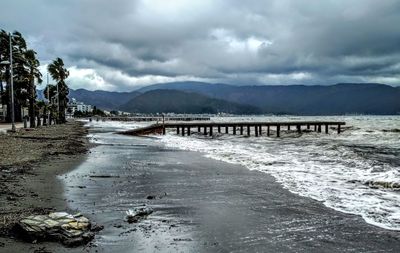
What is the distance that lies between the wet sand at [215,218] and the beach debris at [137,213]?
0.16 m

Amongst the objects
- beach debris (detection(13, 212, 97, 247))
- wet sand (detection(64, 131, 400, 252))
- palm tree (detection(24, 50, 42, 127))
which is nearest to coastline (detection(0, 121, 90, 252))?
beach debris (detection(13, 212, 97, 247))

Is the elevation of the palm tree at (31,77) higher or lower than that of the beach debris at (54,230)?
higher

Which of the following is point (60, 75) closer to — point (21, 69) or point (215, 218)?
point (21, 69)

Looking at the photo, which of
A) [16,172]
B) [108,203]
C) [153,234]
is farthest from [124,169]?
[153,234]

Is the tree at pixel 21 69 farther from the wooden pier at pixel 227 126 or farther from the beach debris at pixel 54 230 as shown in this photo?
the beach debris at pixel 54 230

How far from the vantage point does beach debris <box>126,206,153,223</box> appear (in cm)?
786

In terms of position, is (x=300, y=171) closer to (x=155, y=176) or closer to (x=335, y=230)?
(x=155, y=176)

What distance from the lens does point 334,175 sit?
15.5 metres

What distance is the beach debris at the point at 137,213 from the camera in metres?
7.86

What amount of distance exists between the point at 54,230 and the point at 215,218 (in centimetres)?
329

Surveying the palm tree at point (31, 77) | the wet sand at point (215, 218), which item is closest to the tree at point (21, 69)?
the palm tree at point (31, 77)

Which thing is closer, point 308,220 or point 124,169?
point 308,220

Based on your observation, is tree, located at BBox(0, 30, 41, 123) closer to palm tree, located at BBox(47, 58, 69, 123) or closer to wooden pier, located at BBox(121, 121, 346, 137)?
wooden pier, located at BBox(121, 121, 346, 137)

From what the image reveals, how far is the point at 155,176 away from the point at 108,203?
5.04 meters
